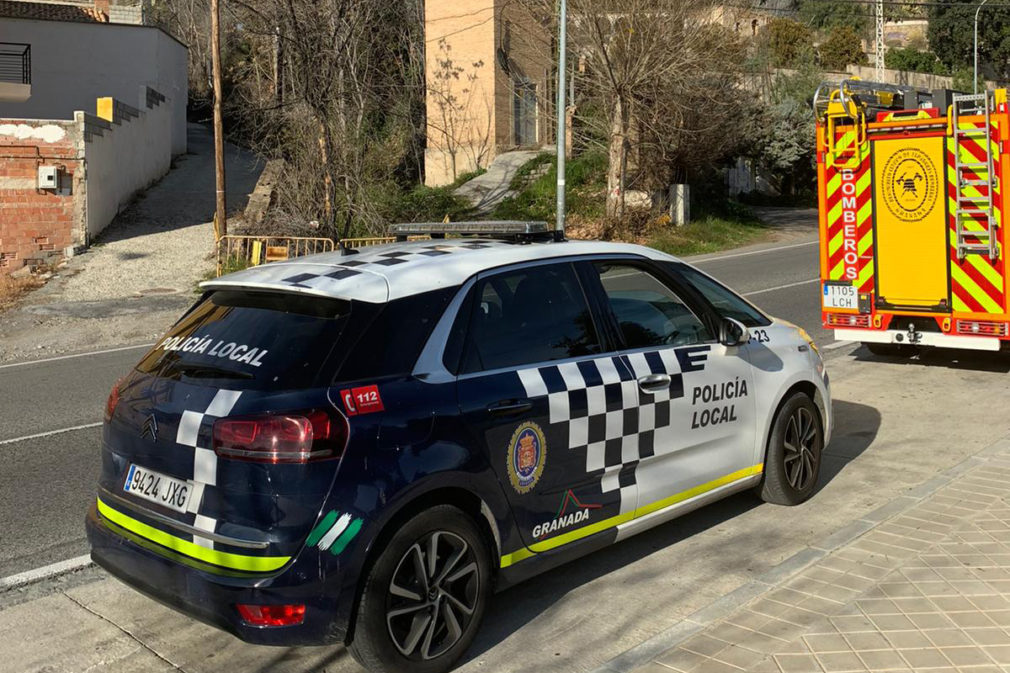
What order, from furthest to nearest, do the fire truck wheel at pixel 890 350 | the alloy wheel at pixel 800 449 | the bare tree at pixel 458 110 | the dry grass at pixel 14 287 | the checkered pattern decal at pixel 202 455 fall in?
1. the bare tree at pixel 458 110
2. the dry grass at pixel 14 287
3. the fire truck wheel at pixel 890 350
4. the alloy wheel at pixel 800 449
5. the checkered pattern decal at pixel 202 455

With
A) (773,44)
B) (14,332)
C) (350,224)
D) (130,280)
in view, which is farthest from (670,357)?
(773,44)

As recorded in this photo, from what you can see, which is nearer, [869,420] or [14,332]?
[869,420]

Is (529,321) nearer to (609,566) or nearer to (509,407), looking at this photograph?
(509,407)

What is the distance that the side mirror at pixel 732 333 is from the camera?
5.36 metres

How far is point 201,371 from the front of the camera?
13.3ft

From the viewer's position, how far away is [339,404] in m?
3.74

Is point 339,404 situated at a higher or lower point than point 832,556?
higher

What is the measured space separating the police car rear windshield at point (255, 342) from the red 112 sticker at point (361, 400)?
0.43ft

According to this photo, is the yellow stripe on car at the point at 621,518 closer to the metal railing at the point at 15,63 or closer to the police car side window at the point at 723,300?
the police car side window at the point at 723,300

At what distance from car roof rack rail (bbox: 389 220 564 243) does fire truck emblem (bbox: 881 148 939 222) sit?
576cm

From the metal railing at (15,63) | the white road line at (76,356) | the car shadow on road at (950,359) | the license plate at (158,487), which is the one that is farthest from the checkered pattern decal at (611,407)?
the metal railing at (15,63)

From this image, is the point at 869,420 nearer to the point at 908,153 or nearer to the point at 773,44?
the point at 908,153

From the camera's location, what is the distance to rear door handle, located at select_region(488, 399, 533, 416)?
418cm

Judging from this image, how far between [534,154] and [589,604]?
2902 cm
